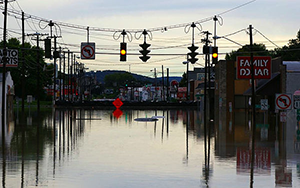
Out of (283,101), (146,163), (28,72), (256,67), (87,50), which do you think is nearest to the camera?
(146,163)

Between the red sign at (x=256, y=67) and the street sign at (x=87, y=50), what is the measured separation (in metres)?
25.5

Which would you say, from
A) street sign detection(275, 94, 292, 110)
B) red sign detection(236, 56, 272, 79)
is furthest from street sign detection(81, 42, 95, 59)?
red sign detection(236, 56, 272, 79)

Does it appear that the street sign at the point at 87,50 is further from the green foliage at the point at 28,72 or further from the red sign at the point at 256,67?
the green foliage at the point at 28,72

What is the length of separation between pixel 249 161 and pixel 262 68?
4948cm

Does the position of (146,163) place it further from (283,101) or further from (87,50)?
(87,50)

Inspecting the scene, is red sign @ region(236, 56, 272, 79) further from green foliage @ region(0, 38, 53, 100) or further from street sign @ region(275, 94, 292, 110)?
green foliage @ region(0, 38, 53, 100)

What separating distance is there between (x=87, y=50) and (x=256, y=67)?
29.6m

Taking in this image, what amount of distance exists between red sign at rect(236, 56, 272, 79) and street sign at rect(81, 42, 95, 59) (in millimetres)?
25524

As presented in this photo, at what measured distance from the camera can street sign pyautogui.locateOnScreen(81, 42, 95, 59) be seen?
139 feet

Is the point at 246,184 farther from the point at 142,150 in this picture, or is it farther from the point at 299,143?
the point at 299,143

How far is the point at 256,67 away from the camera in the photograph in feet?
219

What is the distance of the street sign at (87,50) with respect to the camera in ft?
139

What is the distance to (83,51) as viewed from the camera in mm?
42344

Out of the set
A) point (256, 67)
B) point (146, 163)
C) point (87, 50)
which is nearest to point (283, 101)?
point (87, 50)
